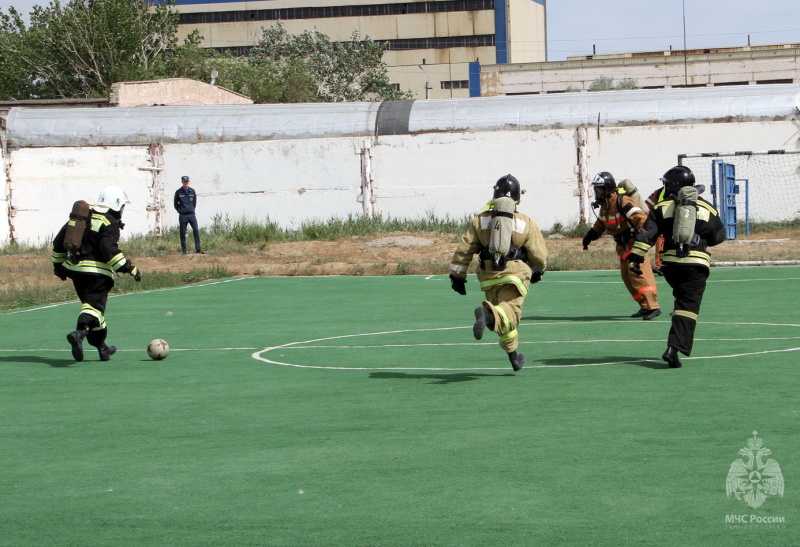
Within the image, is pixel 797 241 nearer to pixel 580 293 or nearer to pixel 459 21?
pixel 580 293

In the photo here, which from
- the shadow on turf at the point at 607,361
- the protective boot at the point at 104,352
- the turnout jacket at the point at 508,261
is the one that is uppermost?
the turnout jacket at the point at 508,261

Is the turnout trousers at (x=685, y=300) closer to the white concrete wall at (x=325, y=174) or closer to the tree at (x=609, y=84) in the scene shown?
the white concrete wall at (x=325, y=174)

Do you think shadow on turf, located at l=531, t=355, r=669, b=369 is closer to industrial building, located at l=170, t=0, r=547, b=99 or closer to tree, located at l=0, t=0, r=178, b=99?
tree, located at l=0, t=0, r=178, b=99

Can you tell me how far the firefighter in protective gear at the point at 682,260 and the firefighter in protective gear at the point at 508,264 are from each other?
4.64ft

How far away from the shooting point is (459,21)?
318 ft

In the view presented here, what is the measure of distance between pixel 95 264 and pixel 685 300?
6.42 meters

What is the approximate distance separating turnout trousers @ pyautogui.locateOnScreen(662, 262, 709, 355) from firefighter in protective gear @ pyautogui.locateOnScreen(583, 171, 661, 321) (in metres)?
3.76

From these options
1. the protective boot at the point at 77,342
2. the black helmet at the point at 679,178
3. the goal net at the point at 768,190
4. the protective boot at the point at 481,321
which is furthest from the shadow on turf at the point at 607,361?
the goal net at the point at 768,190

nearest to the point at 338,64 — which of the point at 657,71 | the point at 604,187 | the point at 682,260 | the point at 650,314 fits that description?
the point at 657,71

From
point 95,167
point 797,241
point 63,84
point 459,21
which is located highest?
point 459,21

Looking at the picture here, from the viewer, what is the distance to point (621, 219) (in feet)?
48.5

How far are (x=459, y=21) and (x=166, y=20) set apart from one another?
1682 inches

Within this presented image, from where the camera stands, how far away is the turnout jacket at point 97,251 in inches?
468

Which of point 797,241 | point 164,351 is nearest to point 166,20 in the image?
point 797,241
